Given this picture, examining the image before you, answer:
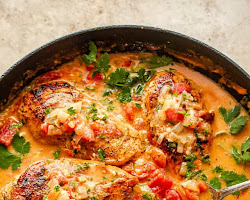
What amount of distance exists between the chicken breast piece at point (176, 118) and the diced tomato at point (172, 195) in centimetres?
29

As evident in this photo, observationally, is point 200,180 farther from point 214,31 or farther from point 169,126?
point 214,31

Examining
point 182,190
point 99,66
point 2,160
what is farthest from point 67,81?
point 182,190

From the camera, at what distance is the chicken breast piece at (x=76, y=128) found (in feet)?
17.5

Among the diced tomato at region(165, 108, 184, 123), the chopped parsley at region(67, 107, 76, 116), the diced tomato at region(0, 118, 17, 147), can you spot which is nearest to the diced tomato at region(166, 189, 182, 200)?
the diced tomato at region(165, 108, 184, 123)

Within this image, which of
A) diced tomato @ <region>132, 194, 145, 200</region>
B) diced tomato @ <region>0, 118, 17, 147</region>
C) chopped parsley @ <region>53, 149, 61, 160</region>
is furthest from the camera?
diced tomato @ <region>0, 118, 17, 147</region>

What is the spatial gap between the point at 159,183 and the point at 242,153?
119 cm

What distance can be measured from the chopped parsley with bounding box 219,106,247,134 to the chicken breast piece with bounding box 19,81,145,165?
1.21 metres

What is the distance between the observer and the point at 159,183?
5367 millimetres

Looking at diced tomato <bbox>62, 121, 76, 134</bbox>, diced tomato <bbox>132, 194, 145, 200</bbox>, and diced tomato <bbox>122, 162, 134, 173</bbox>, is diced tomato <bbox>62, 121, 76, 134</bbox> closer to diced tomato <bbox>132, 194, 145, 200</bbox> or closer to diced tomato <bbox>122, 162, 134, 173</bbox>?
diced tomato <bbox>122, 162, 134, 173</bbox>

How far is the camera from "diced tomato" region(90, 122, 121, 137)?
5387 mm

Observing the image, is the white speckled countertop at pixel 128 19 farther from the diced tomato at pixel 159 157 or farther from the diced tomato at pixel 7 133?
the diced tomato at pixel 159 157

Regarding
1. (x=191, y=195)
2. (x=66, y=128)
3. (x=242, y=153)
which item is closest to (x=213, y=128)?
(x=242, y=153)

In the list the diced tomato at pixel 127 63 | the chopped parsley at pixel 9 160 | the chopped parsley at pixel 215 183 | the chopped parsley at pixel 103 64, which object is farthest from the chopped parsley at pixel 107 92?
the chopped parsley at pixel 215 183

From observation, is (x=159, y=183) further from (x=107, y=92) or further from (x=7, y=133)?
(x=7, y=133)
